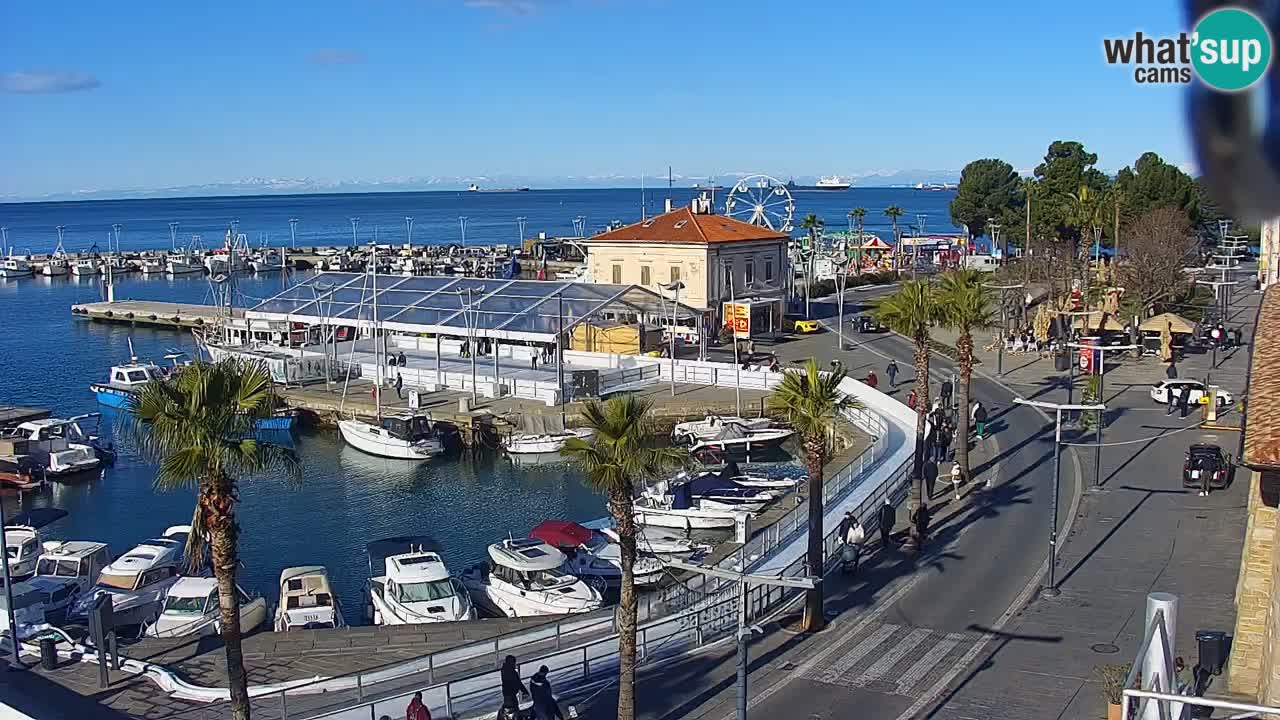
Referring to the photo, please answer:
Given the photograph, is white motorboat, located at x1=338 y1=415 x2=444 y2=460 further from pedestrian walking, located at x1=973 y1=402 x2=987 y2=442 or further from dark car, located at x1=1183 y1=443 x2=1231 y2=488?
dark car, located at x1=1183 y1=443 x2=1231 y2=488

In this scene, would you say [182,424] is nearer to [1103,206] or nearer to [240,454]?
[240,454]

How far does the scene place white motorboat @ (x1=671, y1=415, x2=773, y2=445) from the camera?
43406 millimetres

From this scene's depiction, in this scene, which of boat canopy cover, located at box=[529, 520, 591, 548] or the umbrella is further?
the umbrella

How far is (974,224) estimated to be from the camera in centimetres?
11094

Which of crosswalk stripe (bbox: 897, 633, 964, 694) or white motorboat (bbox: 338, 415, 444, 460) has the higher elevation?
crosswalk stripe (bbox: 897, 633, 964, 694)

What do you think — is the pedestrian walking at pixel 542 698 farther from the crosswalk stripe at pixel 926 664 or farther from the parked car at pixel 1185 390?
the parked car at pixel 1185 390

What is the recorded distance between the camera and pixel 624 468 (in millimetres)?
16891

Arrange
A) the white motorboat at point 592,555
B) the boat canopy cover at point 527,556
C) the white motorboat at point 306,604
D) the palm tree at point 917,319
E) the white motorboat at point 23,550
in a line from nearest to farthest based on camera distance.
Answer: the white motorboat at point 306,604
the boat canopy cover at point 527,556
the white motorboat at point 592,555
the palm tree at point 917,319
the white motorboat at point 23,550

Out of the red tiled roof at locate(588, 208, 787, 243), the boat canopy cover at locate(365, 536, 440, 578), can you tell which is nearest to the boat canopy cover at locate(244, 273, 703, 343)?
the red tiled roof at locate(588, 208, 787, 243)

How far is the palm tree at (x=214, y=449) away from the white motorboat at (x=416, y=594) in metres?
9.31

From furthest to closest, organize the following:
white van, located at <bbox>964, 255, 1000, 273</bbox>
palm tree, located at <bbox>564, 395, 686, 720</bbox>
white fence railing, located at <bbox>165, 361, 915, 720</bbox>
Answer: white van, located at <bbox>964, 255, 1000, 273</bbox> → white fence railing, located at <bbox>165, 361, 915, 720</bbox> → palm tree, located at <bbox>564, 395, 686, 720</bbox>

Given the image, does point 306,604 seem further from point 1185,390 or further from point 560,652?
point 1185,390

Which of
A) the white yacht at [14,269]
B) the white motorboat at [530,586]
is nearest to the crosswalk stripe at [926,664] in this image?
the white motorboat at [530,586]

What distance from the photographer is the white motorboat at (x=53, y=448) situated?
44.1 meters
